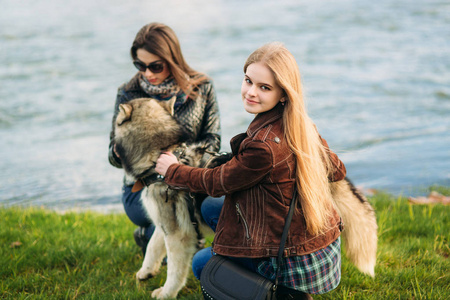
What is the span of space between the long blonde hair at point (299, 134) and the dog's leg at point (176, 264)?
1.24m

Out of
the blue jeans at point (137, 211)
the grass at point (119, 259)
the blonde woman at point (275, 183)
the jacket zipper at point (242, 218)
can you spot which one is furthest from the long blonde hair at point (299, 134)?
the blue jeans at point (137, 211)

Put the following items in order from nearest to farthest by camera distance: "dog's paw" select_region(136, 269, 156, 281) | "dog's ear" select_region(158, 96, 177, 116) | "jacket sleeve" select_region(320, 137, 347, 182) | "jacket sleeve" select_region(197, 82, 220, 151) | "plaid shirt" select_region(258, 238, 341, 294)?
1. "plaid shirt" select_region(258, 238, 341, 294)
2. "jacket sleeve" select_region(320, 137, 347, 182)
3. "dog's ear" select_region(158, 96, 177, 116)
4. "dog's paw" select_region(136, 269, 156, 281)
5. "jacket sleeve" select_region(197, 82, 220, 151)

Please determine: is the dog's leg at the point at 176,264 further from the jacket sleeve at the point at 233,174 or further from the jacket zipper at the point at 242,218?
the jacket zipper at the point at 242,218

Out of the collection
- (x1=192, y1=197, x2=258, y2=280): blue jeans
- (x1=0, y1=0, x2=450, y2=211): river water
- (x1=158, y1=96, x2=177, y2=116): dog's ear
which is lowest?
(x1=0, y1=0, x2=450, y2=211): river water

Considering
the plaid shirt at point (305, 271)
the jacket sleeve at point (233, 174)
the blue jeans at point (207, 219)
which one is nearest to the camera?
the jacket sleeve at point (233, 174)

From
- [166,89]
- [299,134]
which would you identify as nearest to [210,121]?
[166,89]

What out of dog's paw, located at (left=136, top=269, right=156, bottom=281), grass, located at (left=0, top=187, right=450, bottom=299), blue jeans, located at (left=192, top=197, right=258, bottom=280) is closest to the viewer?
blue jeans, located at (left=192, top=197, right=258, bottom=280)

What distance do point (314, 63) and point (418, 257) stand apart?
9.33 metres

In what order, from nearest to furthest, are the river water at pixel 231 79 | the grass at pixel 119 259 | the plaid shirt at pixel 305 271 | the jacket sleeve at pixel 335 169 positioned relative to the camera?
the plaid shirt at pixel 305 271 → the jacket sleeve at pixel 335 169 → the grass at pixel 119 259 → the river water at pixel 231 79

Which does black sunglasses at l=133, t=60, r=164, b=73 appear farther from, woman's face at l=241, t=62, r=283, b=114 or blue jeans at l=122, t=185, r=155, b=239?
woman's face at l=241, t=62, r=283, b=114

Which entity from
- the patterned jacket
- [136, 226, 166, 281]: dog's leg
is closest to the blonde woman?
[136, 226, 166, 281]: dog's leg

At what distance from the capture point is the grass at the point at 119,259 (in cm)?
317

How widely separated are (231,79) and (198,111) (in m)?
7.59

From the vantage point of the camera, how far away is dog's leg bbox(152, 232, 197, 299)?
3.33 metres
